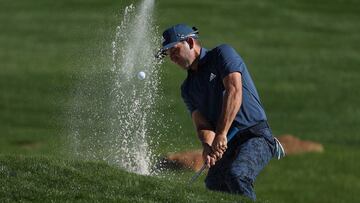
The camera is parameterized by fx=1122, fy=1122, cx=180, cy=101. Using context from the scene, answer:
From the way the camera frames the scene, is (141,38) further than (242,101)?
Yes

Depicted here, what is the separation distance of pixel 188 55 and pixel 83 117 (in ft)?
35.9

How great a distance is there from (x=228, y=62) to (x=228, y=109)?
46 centimetres

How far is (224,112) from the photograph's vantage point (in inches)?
399

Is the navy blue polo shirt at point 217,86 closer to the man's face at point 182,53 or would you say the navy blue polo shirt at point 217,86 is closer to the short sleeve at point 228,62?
the short sleeve at point 228,62

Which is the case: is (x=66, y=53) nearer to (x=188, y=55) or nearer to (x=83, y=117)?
(x=83, y=117)

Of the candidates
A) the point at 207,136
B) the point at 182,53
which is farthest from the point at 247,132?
the point at 182,53

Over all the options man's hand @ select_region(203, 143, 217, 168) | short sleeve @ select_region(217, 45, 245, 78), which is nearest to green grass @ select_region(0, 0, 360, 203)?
man's hand @ select_region(203, 143, 217, 168)

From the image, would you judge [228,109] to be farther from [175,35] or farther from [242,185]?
[175,35]

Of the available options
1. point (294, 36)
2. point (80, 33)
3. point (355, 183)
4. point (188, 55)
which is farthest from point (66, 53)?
point (188, 55)

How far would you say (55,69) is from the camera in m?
29.9

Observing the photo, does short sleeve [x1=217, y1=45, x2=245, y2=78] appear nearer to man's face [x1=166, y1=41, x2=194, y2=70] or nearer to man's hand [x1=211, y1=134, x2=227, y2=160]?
man's face [x1=166, y1=41, x2=194, y2=70]

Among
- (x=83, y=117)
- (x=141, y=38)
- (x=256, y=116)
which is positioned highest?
(x=256, y=116)

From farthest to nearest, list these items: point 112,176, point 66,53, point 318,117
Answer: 1. point 66,53
2. point 318,117
3. point 112,176

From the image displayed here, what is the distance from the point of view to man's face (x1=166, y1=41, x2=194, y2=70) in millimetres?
10547
